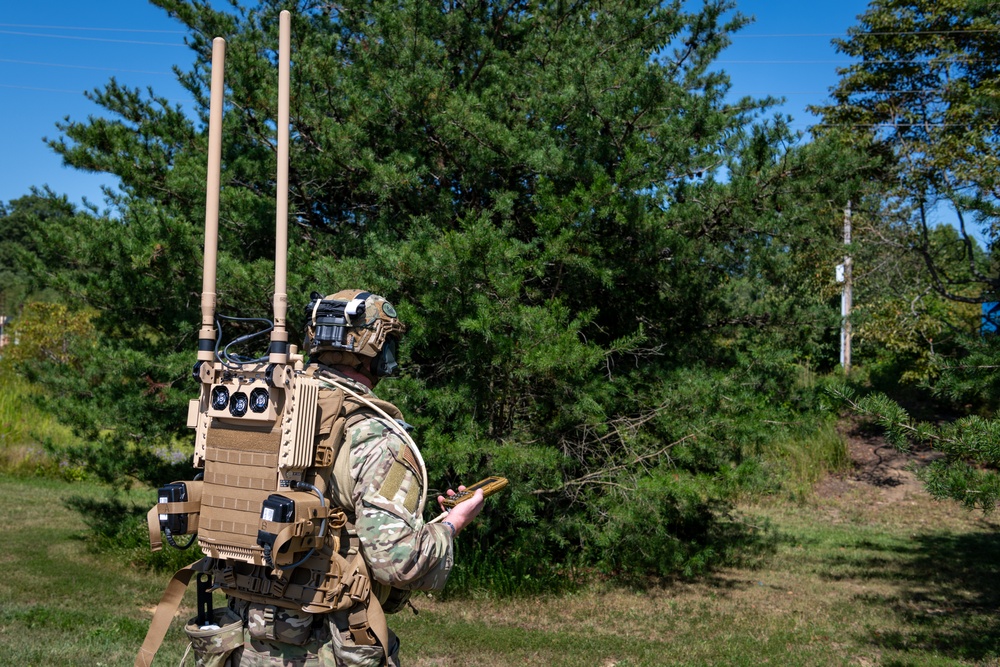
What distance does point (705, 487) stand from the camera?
679 centimetres

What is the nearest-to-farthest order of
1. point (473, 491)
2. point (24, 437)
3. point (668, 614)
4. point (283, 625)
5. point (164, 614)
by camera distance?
point (283, 625)
point (164, 614)
point (473, 491)
point (668, 614)
point (24, 437)

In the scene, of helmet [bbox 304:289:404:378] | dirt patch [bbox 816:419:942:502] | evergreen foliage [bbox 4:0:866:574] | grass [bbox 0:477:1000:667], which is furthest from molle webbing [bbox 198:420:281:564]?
dirt patch [bbox 816:419:942:502]

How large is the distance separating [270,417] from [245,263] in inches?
208

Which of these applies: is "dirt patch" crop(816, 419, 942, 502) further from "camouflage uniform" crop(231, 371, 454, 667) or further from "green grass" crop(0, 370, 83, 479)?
"green grass" crop(0, 370, 83, 479)

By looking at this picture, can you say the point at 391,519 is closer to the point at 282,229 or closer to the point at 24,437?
the point at 282,229

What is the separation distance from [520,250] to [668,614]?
3204 millimetres

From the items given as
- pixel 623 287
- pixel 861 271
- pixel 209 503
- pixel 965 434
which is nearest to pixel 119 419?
pixel 623 287

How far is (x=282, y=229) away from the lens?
9.43ft

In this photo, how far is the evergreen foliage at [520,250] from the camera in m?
6.77

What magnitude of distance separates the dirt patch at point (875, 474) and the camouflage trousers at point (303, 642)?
11.3 m

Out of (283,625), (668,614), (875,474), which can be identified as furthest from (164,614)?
(875,474)

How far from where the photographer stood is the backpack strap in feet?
9.59

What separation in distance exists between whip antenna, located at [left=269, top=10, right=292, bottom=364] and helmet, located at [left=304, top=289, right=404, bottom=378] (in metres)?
0.15

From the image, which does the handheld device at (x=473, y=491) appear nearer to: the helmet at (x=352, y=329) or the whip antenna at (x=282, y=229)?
the helmet at (x=352, y=329)
